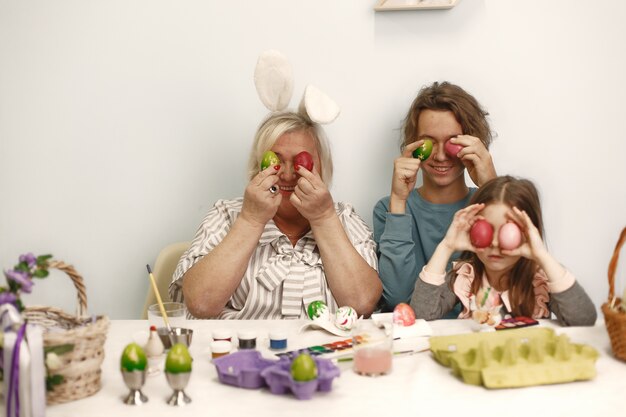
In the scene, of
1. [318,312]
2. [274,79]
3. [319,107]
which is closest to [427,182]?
[319,107]

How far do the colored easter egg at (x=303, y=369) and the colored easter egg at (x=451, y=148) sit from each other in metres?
1.23

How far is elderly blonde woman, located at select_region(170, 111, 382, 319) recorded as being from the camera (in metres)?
2.06

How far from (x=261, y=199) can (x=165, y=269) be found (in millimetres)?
586

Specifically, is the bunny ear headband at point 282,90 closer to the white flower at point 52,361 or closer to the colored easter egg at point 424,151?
the colored easter egg at point 424,151

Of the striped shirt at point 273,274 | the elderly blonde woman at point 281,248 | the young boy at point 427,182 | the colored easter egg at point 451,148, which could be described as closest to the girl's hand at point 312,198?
the elderly blonde woman at point 281,248

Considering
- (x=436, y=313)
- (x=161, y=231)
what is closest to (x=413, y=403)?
(x=436, y=313)

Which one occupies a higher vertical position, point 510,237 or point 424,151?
point 424,151

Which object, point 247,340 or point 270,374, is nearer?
point 270,374

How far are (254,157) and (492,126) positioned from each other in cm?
97

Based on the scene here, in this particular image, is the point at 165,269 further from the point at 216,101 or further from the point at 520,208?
the point at 520,208

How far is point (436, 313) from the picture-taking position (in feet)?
6.23

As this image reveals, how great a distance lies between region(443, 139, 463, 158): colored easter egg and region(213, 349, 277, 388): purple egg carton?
3.86 ft

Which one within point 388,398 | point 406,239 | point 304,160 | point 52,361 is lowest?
→ point 388,398

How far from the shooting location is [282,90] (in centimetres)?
221
